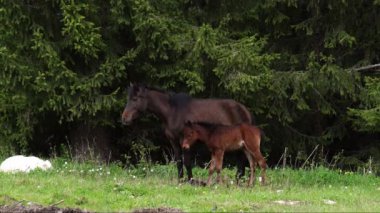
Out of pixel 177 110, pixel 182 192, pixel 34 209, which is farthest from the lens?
pixel 177 110

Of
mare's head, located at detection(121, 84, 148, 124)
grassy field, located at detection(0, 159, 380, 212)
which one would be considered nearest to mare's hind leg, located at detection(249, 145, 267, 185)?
grassy field, located at detection(0, 159, 380, 212)

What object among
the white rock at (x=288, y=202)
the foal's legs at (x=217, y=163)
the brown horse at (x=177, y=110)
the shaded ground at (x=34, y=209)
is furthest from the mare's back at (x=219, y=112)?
the shaded ground at (x=34, y=209)

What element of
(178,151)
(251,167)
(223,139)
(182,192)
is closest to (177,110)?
(178,151)

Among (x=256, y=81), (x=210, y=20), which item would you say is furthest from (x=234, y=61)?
(x=210, y=20)

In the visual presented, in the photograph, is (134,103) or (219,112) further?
(219,112)

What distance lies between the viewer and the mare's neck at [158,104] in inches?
521

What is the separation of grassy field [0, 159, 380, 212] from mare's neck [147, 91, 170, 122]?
1256 mm

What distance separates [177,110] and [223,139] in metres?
1.28

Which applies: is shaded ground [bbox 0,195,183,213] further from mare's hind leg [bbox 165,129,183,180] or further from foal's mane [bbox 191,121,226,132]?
mare's hind leg [bbox 165,129,183,180]

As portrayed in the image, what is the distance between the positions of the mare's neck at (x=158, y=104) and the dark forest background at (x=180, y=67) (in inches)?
92.8

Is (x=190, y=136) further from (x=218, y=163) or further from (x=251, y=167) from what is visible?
(x=251, y=167)

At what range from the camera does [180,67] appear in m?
16.0

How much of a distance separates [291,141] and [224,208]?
9742mm

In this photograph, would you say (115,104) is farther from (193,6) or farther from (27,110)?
(193,6)
